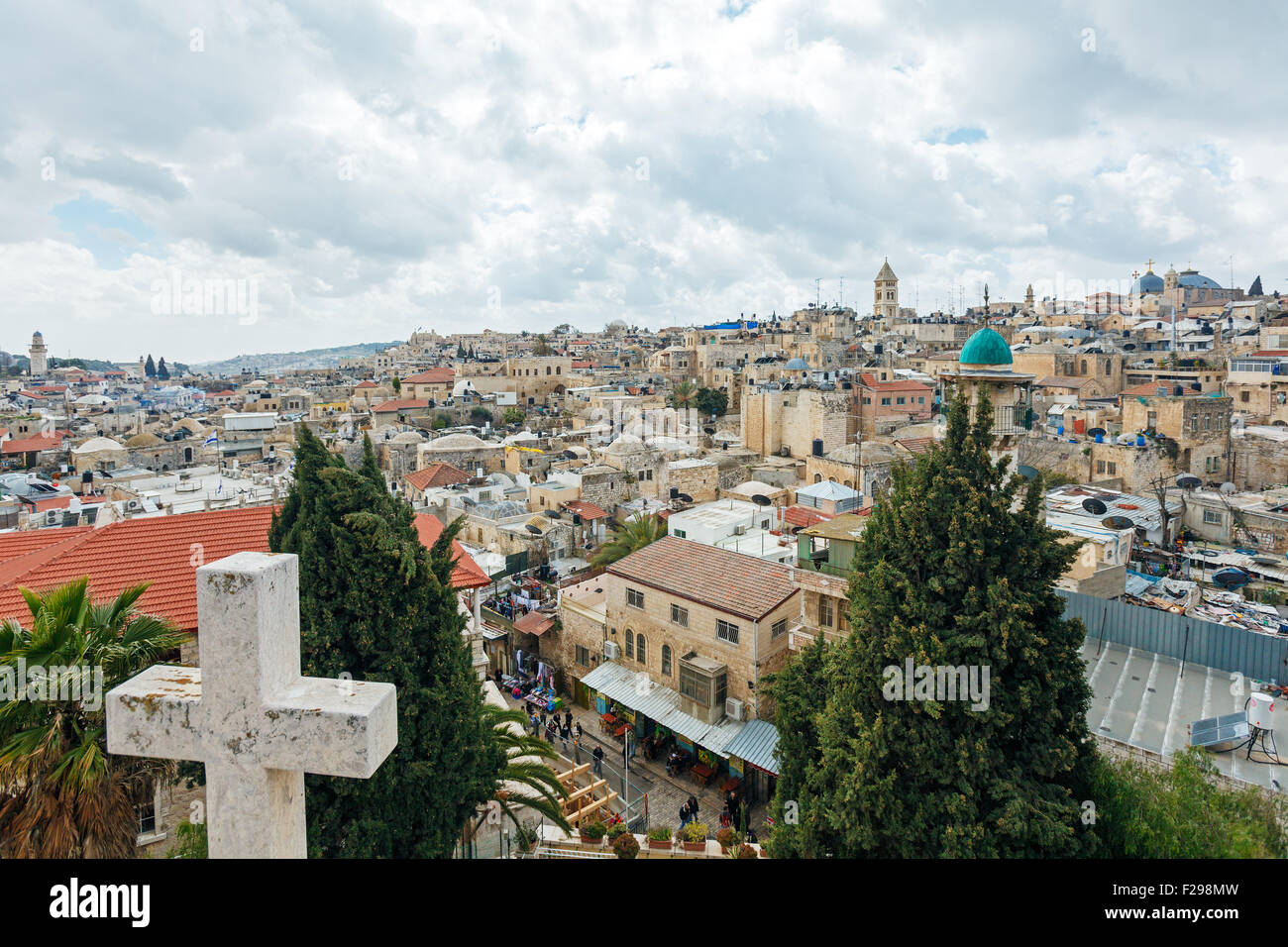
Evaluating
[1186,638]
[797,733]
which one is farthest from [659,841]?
[1186,638]

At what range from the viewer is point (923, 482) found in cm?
993

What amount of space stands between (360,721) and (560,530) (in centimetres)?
2663

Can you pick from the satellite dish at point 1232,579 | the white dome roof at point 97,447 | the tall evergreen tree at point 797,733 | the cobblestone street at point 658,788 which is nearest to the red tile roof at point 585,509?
the cobblestone street at point 658,788

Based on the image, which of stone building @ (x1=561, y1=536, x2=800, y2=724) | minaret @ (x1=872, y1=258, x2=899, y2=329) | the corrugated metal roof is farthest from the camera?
minaret @ (x1=872, y1=258, x2=899, y2=329)

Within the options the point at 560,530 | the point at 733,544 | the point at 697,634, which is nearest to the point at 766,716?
the point at 697,634

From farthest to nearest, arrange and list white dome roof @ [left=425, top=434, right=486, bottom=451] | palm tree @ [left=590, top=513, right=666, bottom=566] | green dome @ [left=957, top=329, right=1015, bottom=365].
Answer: white dome roof @ [left=425, top=434, right=486, bottom=451] < palm tree @ [left=590, top=513, right=666, bottom=566] < green dome @ [left=957, top=329, right=1015, bottom=365]

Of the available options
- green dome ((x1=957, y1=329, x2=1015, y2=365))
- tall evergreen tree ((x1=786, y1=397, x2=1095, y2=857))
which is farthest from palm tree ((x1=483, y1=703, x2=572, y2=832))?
green dome ((x1=957, y1=329, x2=1015, y2=365))

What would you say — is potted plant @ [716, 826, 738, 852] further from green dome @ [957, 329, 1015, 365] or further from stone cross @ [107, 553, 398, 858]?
green dome @ [957, 329, 1015, 365]

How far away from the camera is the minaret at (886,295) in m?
104

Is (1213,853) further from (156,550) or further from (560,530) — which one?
(560,530)

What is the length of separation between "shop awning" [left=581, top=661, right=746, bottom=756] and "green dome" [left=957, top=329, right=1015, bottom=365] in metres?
9.53

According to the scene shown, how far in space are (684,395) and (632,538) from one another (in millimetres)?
41830

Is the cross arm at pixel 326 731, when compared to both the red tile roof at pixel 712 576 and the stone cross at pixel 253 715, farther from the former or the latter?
the red tile roof at pixel 712 576

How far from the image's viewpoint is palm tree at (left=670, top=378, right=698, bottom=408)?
64.5 m
